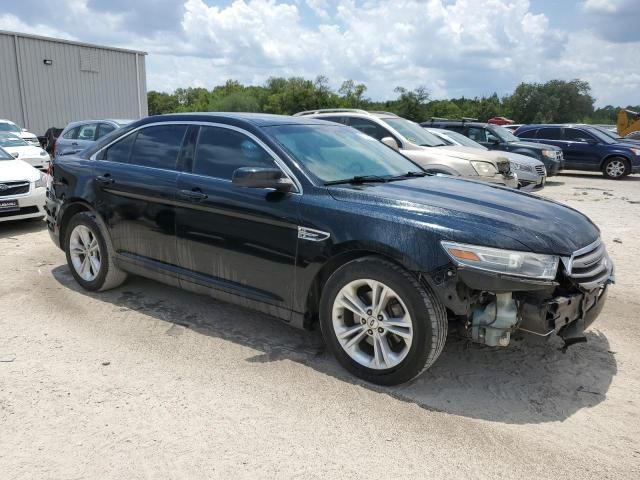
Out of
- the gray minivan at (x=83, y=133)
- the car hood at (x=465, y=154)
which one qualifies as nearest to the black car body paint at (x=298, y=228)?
the car hood at (x=465, y=154)

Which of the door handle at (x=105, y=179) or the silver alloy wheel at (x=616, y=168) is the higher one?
the door handle at (x=105, y=179)

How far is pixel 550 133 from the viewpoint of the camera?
61.1 feet

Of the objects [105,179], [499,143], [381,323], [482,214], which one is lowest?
[381,323]

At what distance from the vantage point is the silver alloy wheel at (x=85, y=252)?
17.3ft

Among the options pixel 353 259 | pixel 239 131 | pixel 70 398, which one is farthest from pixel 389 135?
pixel 70 398

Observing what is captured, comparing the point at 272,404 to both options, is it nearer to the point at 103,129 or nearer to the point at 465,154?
the point at 465,154

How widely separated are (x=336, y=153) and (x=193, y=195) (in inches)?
45.7

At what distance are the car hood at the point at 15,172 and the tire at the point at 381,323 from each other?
20.9 ft

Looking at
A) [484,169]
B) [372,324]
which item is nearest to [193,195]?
[372,324]

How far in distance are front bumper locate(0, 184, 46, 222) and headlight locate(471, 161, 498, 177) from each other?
22.8 feet

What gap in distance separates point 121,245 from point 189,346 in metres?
1.36

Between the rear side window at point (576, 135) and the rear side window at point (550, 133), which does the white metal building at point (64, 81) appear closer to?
the rear side window at point (550, 133)

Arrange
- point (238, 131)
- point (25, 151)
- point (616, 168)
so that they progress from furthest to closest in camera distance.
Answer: point (616, 168), point (25, 151), point (238, 131)

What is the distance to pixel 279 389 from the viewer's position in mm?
3539
